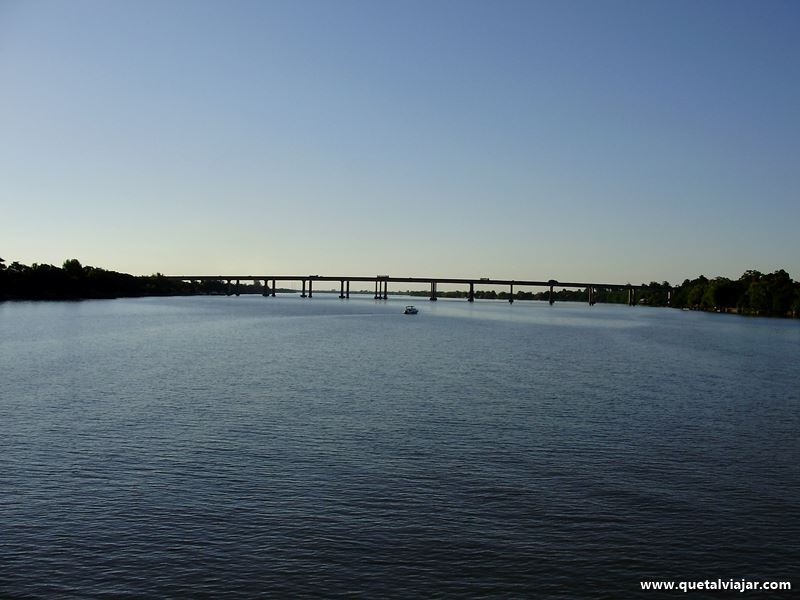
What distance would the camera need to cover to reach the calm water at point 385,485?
2062 centimetres

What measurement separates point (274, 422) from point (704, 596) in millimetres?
26617

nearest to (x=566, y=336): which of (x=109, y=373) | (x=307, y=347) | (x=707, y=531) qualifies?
(x=307, y=347)

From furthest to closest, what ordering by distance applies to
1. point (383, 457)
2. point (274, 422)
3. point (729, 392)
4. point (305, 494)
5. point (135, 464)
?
point (729, 392), point (274, 422), point (383, 457), point (135, 464), point (305, 494)

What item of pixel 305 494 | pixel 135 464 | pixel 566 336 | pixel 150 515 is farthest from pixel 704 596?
pixel 566 336

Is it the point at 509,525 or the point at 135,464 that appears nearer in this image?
the point at 509,525

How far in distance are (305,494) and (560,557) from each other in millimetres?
10311

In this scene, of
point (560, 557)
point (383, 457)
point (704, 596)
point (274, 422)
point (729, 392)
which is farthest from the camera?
point (729, 392)

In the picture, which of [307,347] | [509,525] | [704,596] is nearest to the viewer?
[704,596]

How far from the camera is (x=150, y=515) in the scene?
24.6 meters

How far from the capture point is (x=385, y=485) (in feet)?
94.6

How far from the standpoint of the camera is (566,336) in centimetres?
13112

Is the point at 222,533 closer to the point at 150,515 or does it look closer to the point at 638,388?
the point at 150,515

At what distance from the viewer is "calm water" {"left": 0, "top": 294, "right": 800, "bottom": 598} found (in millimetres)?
20625

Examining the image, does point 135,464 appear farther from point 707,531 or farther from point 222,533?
point 707,531
